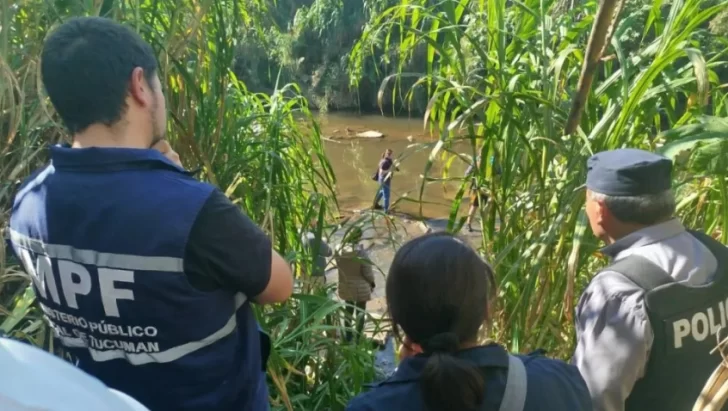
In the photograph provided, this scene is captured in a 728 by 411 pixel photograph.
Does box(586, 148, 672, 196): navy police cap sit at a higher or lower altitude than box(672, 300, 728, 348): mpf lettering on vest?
higher

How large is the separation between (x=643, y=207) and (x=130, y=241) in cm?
86

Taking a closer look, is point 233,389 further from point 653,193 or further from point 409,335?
point 653,193

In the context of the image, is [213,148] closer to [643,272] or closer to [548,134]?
[548,134]

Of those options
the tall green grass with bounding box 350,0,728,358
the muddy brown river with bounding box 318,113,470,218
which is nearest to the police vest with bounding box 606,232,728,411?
the tall green grass with bounding box 350,0,728,358

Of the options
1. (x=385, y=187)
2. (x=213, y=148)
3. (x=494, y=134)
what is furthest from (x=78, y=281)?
(x=385, y=187)

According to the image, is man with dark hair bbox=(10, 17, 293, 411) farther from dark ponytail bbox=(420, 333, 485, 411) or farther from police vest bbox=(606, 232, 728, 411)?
police vest bbox=(606, 232, 728, 411)

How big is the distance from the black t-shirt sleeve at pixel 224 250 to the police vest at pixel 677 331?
2.06 ft

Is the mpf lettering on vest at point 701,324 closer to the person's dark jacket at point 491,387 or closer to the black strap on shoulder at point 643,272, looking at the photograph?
the black strap on shoulder at point 643,272

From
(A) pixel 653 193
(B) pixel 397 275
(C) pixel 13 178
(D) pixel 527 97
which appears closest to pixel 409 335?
(B) pixel 397 275

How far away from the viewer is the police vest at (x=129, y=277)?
889 millimetres

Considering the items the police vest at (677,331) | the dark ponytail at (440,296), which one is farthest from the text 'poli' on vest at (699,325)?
the dark ponytail at (440,296)

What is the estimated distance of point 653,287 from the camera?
1.12 m

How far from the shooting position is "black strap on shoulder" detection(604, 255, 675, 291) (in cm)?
112

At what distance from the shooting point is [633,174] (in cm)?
119
